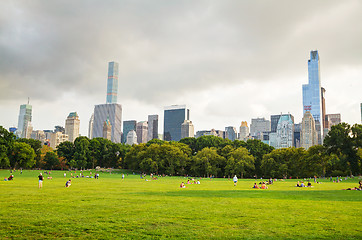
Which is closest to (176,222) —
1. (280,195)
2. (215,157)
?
(280,195)

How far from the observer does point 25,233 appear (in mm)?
9961

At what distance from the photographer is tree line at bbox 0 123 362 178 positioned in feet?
255

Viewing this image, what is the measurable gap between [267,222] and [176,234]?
14.4 feet

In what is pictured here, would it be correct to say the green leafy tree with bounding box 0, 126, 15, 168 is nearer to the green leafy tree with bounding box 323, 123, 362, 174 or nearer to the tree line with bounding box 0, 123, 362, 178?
the tree line with bounding box 0, 123, 362, 178

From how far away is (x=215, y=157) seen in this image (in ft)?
299

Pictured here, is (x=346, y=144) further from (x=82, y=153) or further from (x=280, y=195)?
(x=82, y=153)

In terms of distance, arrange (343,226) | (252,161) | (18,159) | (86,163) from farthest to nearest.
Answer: (86,163), (18,159), (252,161), (343,226)

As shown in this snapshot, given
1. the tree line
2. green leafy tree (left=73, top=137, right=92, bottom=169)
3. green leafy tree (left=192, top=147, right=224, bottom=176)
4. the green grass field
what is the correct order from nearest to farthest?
1. the green grass field
2. the tree line
3. green leafy tree (left=192, top=147, right=224, bottom=176)
4. green leafy tree (left=73, top=137, right=92, bottom=169)

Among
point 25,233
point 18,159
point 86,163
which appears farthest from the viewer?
point 86,163

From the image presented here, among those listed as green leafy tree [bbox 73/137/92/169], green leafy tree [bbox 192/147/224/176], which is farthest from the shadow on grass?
green leafy tree [bbox 73/137/92/169]

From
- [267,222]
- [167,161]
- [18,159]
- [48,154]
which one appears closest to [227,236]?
[267,222]

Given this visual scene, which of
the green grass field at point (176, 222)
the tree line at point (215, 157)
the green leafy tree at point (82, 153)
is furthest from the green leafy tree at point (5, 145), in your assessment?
the green grass field at point (176, 222)

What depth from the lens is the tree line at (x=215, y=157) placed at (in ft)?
255

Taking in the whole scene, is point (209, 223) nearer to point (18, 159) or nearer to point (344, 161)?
point (344, 161)
